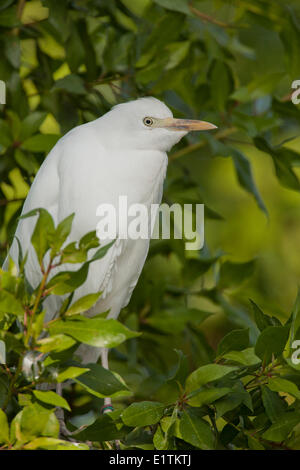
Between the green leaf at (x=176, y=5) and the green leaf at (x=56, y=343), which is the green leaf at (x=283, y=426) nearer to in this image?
the green leaf at (x=56, y=343)

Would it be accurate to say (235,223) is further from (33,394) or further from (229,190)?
(33,394)

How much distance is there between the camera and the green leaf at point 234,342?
4.53 feet

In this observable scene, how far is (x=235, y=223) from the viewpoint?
3395mm

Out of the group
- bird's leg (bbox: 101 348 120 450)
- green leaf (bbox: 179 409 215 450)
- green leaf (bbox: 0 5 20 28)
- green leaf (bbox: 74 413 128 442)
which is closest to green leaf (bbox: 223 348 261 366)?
green leaf (bbox: 179 409 215 450)

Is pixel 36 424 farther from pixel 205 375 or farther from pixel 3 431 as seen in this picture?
pixel 205 375

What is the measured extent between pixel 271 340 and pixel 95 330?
1.16ft

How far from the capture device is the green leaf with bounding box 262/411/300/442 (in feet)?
4.51

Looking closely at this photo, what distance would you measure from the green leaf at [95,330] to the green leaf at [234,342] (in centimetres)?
29

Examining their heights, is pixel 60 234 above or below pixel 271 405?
above

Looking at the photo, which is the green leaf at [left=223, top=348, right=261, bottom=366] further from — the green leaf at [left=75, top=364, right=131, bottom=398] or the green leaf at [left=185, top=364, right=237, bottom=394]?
the green leaf at [left=75, top=364, right=131, bottom=398]

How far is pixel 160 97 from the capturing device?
2.11 meters

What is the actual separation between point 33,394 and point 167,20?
121 centimetres

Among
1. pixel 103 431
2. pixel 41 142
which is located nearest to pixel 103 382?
pixel 103 431
